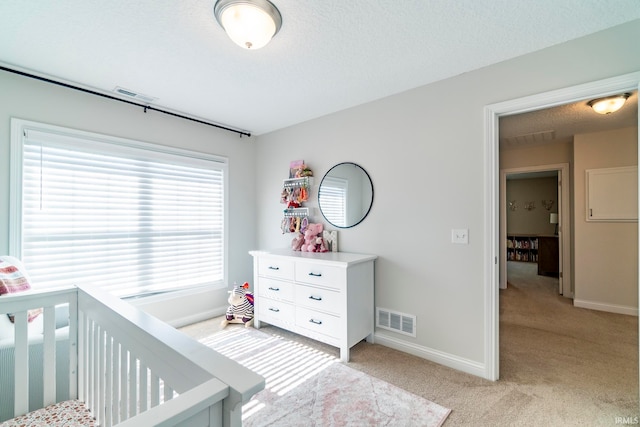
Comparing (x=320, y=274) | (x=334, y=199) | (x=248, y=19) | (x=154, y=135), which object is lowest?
(x=320, y=274)

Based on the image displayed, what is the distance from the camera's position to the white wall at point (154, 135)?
6.87 feet

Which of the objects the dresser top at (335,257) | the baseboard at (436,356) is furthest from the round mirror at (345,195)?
the baseboard at (436,356)

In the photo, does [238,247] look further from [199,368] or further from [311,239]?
[199,368]

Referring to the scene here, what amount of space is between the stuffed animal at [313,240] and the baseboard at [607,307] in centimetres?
357

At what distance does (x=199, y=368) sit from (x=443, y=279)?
6.75 ft

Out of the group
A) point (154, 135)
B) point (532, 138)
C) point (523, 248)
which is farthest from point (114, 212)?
point (523, 248)

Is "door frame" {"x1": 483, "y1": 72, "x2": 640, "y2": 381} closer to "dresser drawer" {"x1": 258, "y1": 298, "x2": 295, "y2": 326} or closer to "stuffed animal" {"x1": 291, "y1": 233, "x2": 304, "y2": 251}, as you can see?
Answer: "dresser drawer" {"x1": 258, "y1": 298, "x2": 295, "y2": 326}

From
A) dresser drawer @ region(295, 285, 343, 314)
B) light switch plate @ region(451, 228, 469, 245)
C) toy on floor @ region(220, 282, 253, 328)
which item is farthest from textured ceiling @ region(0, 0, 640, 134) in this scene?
toy on floor @ region(220, 282, 253, 328)

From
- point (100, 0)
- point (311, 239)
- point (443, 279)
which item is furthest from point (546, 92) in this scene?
point (100, 0)

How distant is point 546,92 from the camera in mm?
1865

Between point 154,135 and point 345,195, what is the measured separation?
2.09 m

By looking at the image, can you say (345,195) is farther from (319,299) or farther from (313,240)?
(319,299)

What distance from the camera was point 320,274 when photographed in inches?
96.0

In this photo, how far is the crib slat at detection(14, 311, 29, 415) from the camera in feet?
4.28
